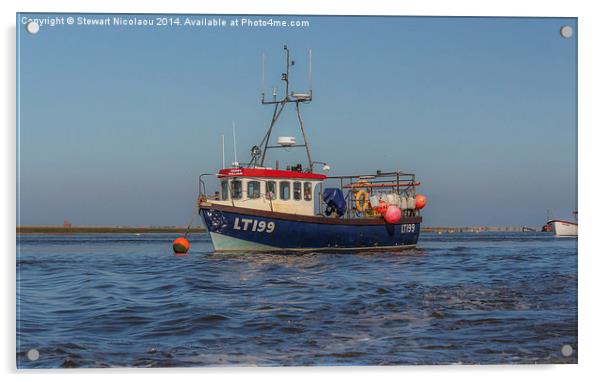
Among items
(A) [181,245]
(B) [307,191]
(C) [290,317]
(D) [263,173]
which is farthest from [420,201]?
Answer: (C) [290,317]

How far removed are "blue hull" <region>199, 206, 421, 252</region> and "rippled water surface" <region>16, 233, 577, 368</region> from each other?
4124 mm

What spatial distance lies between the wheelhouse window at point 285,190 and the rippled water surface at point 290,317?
6.14m

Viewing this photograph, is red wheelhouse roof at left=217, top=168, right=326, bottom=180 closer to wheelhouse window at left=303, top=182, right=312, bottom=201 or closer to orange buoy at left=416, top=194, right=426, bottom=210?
wheelhouse window at left=303, top=182, right=312, bottom=201

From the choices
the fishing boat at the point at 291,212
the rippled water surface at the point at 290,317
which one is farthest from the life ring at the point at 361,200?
the rippled water surface at the point at 290,317

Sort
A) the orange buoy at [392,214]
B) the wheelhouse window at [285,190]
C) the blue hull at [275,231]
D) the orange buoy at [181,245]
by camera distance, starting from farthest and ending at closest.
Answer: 1. the orange buoy at [392,214]
2. the wheelhouse window at [285,190]
3. the orange buoy at [181,245]
4. the blue hull at [275,231]

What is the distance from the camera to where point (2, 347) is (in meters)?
8.83

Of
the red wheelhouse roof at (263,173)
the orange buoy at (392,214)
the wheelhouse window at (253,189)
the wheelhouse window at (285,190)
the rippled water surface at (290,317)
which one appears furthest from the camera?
the orange buoy at (392,214)

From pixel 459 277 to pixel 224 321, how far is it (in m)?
6.95

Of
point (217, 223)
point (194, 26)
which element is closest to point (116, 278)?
point (217, 223)

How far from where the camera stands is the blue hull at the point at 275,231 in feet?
66.5

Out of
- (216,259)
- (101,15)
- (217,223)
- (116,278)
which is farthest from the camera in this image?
(217,223)

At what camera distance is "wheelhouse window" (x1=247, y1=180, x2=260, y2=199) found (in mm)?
21641

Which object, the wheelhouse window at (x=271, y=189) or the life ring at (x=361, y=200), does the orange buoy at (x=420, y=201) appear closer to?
the life ring at (x=361, y=200)
